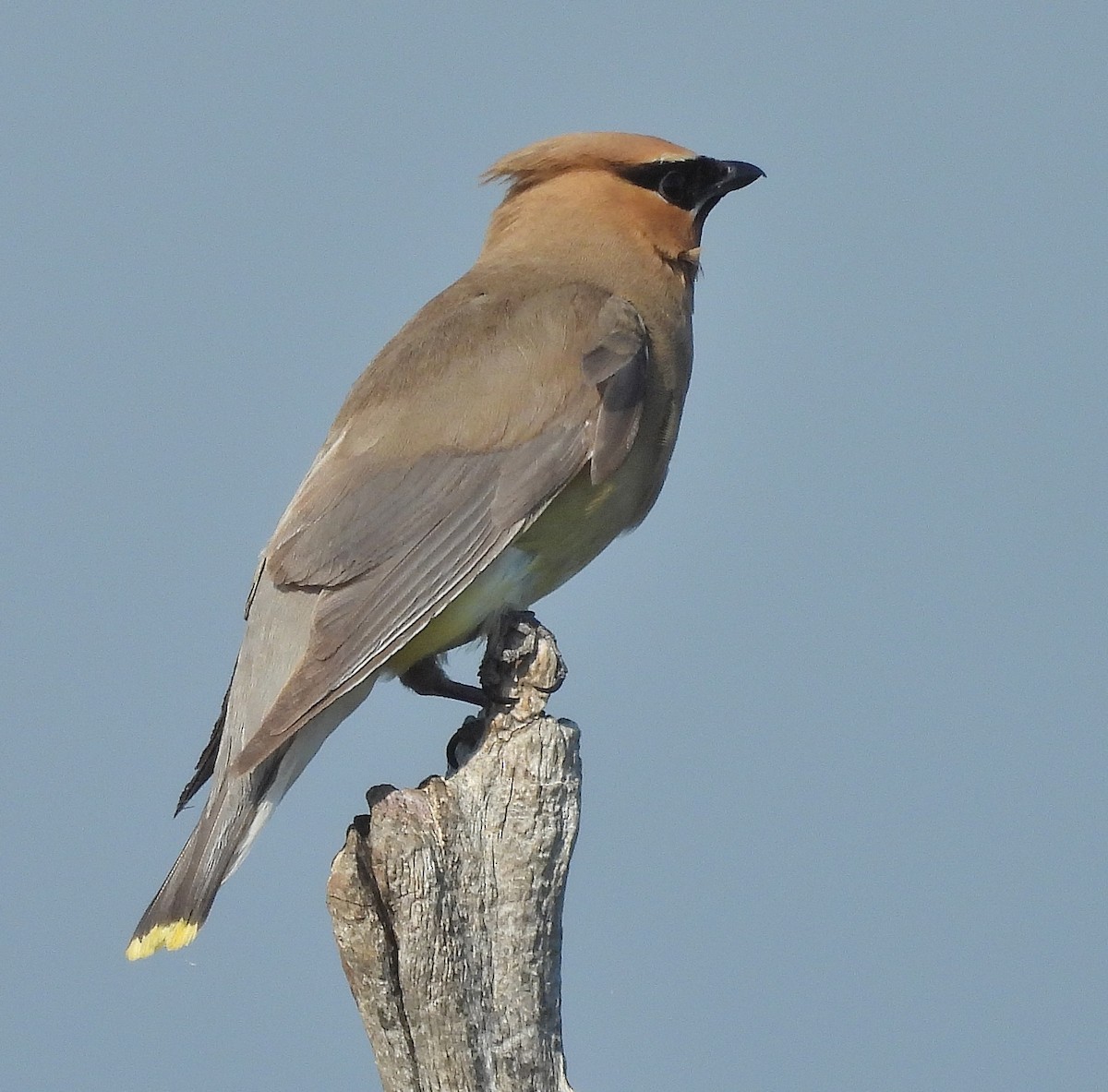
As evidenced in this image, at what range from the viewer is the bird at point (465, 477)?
4477mm

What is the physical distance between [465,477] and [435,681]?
0.63 m

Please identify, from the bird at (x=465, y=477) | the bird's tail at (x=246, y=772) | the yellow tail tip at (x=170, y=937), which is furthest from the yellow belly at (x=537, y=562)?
the yellow tail tip at (x=170, y=937)

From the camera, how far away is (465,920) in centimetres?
370

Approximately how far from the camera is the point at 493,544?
4793 millimetres

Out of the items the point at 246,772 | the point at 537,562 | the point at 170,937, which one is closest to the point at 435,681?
the point at 537,562

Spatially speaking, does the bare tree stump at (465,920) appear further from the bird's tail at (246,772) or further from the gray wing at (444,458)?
the gray wing at (444,458)

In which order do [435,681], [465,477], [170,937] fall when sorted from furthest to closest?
[435,681] → [465,477] → [170,937]

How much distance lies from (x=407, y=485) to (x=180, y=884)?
121 centimetres

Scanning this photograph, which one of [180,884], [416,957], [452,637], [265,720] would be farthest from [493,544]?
[416,957]

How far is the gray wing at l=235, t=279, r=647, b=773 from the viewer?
4656 mm

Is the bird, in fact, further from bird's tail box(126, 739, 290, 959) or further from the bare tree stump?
Result: the bare tree stump

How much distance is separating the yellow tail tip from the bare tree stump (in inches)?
24.1

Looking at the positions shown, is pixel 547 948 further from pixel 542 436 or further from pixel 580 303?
pixel 580 303

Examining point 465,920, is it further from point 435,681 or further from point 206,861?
point 435,681
